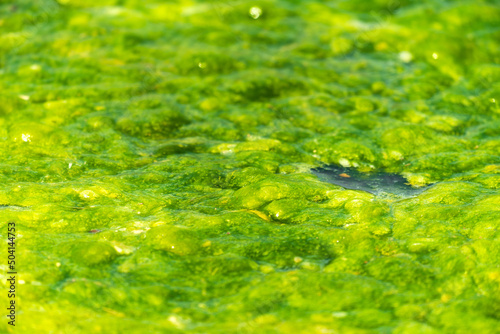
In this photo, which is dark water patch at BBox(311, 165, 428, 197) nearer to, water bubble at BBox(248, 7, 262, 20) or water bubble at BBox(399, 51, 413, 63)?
water bubble at BBox(399, 51, 413, 63)

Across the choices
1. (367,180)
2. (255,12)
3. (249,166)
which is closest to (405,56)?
(255,12)

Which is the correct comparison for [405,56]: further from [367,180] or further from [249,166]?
[249,166]

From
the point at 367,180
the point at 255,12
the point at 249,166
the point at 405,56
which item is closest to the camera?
the point at 367,180

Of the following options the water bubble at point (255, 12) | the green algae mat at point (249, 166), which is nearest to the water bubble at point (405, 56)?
the green algae mat at point (249, 166)

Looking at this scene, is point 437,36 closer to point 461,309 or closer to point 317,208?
point 317,208

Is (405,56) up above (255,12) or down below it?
below

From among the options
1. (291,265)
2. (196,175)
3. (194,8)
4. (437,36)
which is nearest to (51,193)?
(196,175)

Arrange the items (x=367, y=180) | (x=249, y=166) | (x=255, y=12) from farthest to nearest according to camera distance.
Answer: (x=255, y=12) < (x=249, y=166) < (x=367, y=180)

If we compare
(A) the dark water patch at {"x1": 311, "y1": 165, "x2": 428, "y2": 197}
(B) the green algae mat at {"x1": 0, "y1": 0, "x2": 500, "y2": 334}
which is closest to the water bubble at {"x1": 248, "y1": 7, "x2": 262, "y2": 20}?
(B) the green algae mat at {"x1": 0, "y1": 0, "x2": 500, "y2": 334}
